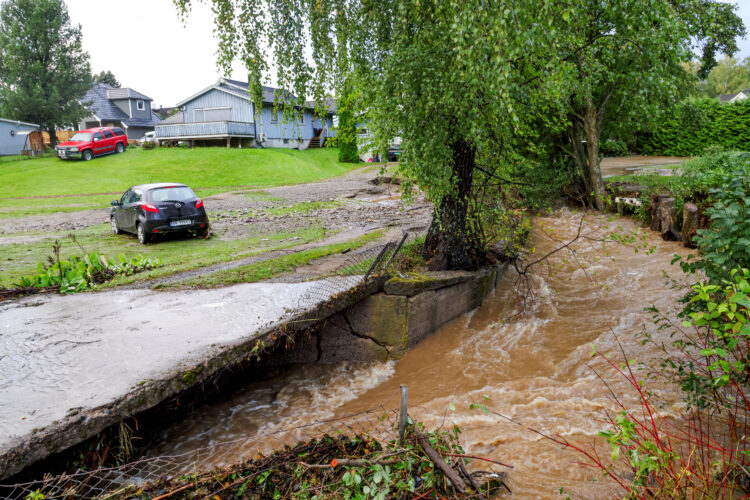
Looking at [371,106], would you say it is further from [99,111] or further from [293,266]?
[99,111]

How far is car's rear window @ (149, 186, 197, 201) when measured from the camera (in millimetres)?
12078

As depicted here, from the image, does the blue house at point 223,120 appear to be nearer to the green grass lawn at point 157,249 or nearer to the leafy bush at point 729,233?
the green grass lawn at point 157,249

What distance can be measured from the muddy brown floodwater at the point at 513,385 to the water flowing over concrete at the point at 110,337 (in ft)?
2.87

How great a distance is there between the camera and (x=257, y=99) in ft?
24.9

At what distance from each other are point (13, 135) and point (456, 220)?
43.4m

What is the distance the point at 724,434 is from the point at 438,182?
3926mm

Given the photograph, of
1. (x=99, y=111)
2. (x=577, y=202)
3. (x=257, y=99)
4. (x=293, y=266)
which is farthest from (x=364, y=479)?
(x=99, y=111)

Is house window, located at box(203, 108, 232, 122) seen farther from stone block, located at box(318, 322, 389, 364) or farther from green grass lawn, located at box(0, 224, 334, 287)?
stone block, located at box(318, 322, 389, 364)

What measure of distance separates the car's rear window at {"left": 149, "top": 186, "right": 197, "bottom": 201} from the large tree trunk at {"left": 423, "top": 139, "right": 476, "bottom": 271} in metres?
7.25

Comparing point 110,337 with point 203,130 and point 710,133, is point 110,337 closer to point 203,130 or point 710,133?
point 710,133

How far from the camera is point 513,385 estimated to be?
5730 mm

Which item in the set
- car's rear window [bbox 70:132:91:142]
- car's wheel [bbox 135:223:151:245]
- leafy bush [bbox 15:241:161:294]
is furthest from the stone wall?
car's rear window [bbox 70:132:91:142]

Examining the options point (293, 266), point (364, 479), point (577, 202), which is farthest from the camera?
point (577, 202)

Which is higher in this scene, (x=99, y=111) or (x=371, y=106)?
(x=99, y=111)
